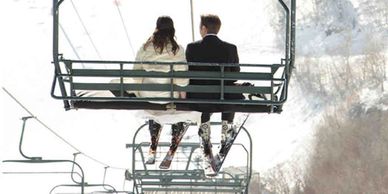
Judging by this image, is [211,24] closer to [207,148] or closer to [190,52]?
[190,52]

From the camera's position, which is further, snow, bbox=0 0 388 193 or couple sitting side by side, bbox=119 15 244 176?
snow, bbox=0 0 388 193

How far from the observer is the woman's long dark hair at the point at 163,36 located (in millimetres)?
7367

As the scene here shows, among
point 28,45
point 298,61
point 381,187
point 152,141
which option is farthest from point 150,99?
point 298,61

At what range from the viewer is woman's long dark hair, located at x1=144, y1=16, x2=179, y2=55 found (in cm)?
737

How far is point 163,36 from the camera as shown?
7.41m

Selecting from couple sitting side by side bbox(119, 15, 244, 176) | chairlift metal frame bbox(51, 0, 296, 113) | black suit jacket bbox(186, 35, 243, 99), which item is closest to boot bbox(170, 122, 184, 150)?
couple sitting side by side bbox(119, 15, 244, 176)

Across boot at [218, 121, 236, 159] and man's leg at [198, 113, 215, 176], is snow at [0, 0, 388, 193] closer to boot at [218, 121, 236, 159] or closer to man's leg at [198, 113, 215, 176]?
boot at [218, 121, 236, 159]

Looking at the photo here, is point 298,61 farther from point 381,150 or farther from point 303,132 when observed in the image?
point 381,150

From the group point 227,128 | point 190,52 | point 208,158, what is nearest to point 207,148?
point 208,158

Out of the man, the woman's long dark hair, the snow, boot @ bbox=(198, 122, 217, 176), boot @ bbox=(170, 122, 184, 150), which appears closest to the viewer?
the man

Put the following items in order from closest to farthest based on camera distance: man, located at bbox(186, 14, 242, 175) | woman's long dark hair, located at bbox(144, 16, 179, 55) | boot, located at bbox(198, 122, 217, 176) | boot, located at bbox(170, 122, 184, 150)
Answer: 1. man, located at bbox(186, 14, 242, 175)
2. woman's long dark hair, located at bbox(144, 16, 179, 55)
3. boot, located at bbox(198, 122, 217, 176)
4. boot, located at bbox(170, 122, 184, 150)

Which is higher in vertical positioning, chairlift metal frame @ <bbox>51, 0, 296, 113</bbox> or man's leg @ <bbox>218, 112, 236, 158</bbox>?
chairlift metal frame @ <bbox>51, 0, 296, 113</bbox>

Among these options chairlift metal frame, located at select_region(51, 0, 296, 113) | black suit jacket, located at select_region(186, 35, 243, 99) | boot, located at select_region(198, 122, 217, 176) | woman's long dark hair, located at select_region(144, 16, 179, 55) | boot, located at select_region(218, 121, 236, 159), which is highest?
woman's long dark hair, located at select_region(144, 16, 179, 55)

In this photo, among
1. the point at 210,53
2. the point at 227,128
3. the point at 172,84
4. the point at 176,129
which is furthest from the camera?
the point at 176,129
